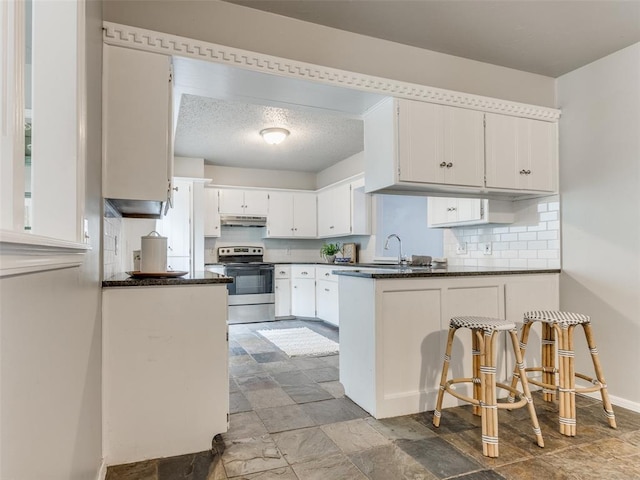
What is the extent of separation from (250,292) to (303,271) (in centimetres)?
86

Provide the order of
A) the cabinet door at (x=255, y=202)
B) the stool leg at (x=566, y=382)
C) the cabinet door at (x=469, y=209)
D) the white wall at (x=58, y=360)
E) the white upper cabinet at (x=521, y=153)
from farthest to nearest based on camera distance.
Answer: the cabinet door at (x=255, y=202)
the cabinet door at (x=469, y=209)
the white upper cabinet at (x=521, y=153)
the stool leg at (x=566, y=382)
the white wall at (x=58, y=360)

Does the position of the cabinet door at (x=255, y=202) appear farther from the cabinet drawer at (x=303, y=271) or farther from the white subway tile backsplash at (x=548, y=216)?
the white subway tile backsplash at (x=548, y=216)

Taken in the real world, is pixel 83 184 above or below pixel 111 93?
below

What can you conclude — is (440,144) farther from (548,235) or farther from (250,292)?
(250,292)

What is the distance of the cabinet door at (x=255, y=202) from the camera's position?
21.0 ft

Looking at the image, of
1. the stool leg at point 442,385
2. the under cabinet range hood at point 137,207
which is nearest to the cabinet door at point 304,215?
the under cabinet range hood at point 137,207

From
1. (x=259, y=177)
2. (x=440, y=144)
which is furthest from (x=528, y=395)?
(x=259, y=177)

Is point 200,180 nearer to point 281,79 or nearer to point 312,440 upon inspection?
point 281,79

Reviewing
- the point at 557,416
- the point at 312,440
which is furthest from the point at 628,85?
the point at 312,440

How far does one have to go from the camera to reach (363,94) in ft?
8.79

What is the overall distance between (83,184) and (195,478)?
141 cm

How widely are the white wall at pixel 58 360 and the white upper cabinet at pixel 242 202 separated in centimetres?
440

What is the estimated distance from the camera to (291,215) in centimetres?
666

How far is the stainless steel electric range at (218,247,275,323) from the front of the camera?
584cm
